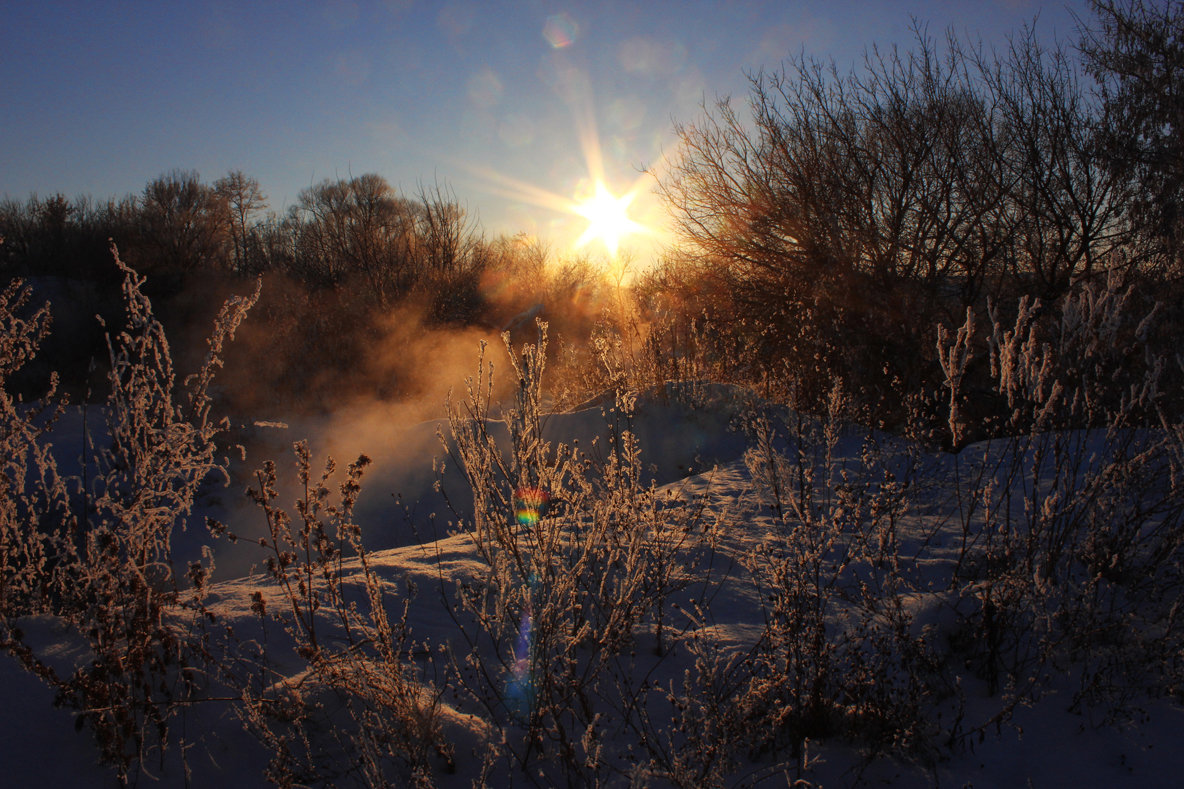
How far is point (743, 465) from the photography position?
5695 mm

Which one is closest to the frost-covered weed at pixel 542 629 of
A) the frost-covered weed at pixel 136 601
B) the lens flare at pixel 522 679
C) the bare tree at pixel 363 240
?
the lens flare at pixel 522 679

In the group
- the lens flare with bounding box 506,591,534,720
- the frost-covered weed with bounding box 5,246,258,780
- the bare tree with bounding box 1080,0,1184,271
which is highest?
the bare tree with bounding box 1080,0,1184,271

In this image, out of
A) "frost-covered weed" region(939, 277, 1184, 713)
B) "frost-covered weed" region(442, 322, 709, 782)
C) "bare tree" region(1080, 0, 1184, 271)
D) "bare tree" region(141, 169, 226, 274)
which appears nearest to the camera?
"frost-covered weed" region(442, 322, 709, 782)

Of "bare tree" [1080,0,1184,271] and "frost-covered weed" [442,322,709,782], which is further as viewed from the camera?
"bare tree" [1080,0,1184,271]

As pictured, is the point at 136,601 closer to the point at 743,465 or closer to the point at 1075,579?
the point at 1075,579

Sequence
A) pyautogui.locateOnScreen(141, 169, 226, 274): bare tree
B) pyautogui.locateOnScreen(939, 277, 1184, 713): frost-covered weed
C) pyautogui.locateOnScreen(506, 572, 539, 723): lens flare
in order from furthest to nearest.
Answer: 1. pyautogui.locateOnScreen(141, 169, 226, 274): bare tree
2. pyautogui.locateOnScreen(939, 277, 1184, 713): frost-covered weed
3. pyautogui.locateOnScreen(506, 572, 539, 723): lens flare

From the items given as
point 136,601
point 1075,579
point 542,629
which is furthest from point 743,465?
point 136,601

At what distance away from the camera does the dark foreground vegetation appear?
2.01 m

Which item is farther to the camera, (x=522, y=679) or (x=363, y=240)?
(x=363, y=240)

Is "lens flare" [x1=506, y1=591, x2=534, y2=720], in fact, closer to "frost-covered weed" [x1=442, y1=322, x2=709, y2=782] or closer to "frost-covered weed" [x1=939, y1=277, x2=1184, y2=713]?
"frost-covered weed" [x1=442, y1=322, x2=709, y2=782]

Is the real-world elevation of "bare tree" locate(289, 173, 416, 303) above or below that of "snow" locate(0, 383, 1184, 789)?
above

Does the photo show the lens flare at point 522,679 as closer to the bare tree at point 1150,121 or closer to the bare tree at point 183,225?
the bare tree at point 1150,121

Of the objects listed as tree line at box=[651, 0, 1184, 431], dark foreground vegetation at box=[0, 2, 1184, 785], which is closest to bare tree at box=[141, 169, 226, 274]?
dark foreground vegetation at box=[0, 2, 1184, 785]

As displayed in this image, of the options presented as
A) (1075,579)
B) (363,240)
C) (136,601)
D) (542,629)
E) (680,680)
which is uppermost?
(363,240)
